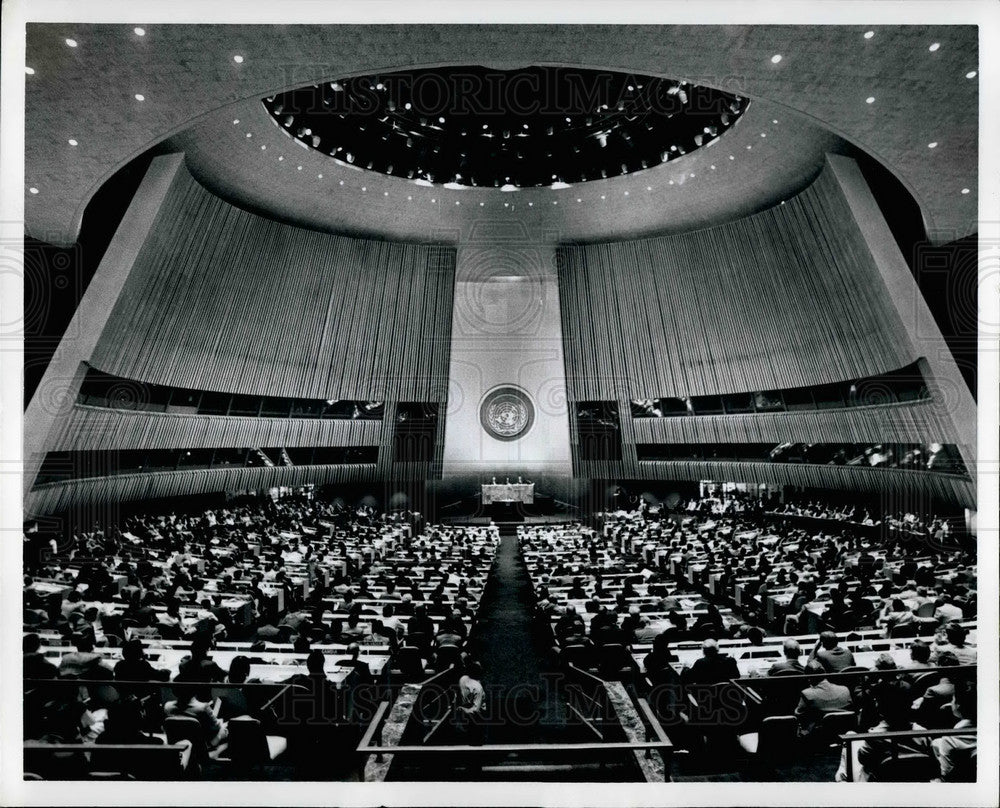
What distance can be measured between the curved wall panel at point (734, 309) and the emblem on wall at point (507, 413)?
6.53 feet

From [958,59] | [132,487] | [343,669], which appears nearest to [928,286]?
[958,59]

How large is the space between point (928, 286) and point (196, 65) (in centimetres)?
1398

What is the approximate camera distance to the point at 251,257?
2109 cm

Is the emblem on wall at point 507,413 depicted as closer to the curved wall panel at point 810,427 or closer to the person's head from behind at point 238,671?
the curved wall panel at point 810,427

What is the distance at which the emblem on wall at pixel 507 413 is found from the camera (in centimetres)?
2625

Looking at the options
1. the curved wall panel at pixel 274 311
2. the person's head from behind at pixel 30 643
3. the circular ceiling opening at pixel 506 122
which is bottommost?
the person's head from behind at pixel 30 643

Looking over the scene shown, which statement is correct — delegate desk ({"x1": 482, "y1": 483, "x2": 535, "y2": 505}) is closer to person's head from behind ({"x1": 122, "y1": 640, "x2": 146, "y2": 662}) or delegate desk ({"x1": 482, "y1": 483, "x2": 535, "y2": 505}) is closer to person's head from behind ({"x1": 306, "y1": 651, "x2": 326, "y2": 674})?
person's head from behind ({"x1": 306, "y1": 651, "x2": 326, "y2": 674})

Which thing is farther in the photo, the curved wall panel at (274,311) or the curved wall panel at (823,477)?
the curved wall panel at (274,311)

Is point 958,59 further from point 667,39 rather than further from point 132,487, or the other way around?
point 132,487

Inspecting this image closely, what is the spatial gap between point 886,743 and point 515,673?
12.9 feet

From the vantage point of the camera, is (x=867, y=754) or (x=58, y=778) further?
(x=58, y=778)

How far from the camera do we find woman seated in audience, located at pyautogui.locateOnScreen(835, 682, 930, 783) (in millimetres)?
5133

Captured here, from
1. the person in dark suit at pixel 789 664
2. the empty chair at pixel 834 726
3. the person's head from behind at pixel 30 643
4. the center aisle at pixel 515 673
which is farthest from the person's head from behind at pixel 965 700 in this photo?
the person's head from behind at pixel 30 643

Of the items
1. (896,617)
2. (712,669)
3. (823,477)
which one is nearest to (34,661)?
(712,669)
